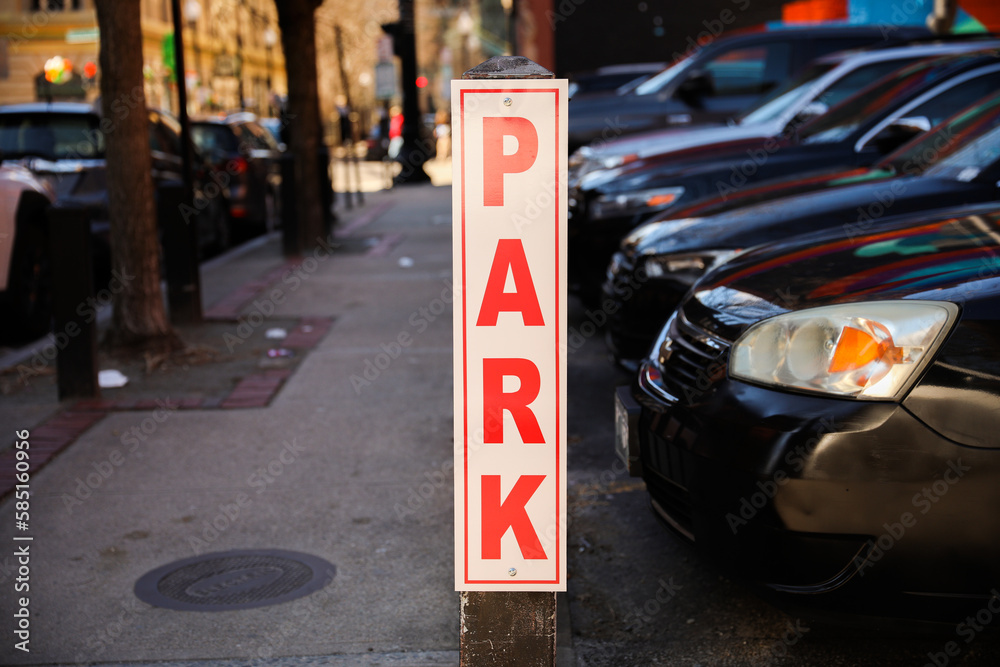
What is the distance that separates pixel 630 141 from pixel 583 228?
5.69 feet

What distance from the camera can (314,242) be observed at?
40.2 ft

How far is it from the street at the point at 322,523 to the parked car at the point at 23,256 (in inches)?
43.1

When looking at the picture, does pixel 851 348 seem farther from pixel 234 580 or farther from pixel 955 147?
pixel 955 147

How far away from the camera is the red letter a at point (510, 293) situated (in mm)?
2432

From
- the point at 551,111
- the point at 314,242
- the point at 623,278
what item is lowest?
the point at 314,242

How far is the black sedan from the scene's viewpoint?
2604 mm

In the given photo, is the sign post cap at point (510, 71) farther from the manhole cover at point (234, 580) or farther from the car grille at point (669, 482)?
the manhole cover at point (234, 580)

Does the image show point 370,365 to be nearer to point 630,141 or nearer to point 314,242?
point 630,141

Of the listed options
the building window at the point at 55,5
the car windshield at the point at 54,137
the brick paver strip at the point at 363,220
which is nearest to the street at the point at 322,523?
the car windshield at the point at 54,137

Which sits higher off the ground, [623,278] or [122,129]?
[122,129]

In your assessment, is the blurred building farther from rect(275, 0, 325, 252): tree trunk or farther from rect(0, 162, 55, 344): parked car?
rect(0, 162, 55, 344): parked car

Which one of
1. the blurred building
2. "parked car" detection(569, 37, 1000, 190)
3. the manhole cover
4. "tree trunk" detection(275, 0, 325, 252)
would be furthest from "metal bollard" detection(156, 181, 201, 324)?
the blurred building

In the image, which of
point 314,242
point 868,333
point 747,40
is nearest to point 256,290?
point 314,242

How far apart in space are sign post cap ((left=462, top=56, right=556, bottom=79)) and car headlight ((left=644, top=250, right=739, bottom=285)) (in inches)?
94.5
